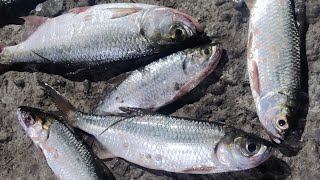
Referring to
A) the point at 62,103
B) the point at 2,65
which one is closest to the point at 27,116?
the point at 62,103

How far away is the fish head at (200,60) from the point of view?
3.94 metres

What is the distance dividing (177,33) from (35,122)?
1.34 m

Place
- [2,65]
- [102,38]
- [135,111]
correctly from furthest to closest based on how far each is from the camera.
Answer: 1. [2,65]
2. [102,38]
3. [135,111]

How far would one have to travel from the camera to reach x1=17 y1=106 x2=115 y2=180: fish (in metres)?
3.94

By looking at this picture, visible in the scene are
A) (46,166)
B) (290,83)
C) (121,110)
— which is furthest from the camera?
(46,166)

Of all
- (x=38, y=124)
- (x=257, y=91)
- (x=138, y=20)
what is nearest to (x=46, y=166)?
(x=38, y=124)

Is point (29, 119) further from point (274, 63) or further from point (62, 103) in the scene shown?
point (274, 63)

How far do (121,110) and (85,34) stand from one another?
691mm

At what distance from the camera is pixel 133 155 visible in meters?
3.87

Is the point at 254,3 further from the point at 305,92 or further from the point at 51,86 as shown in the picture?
the point at 51,86

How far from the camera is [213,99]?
4105 mm

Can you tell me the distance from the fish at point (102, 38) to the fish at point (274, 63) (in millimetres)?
478

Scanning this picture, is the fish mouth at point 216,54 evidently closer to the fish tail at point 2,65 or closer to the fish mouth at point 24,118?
the fish mouth at point 24,118

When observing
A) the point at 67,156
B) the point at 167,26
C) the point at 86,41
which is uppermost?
the point at 167,26
